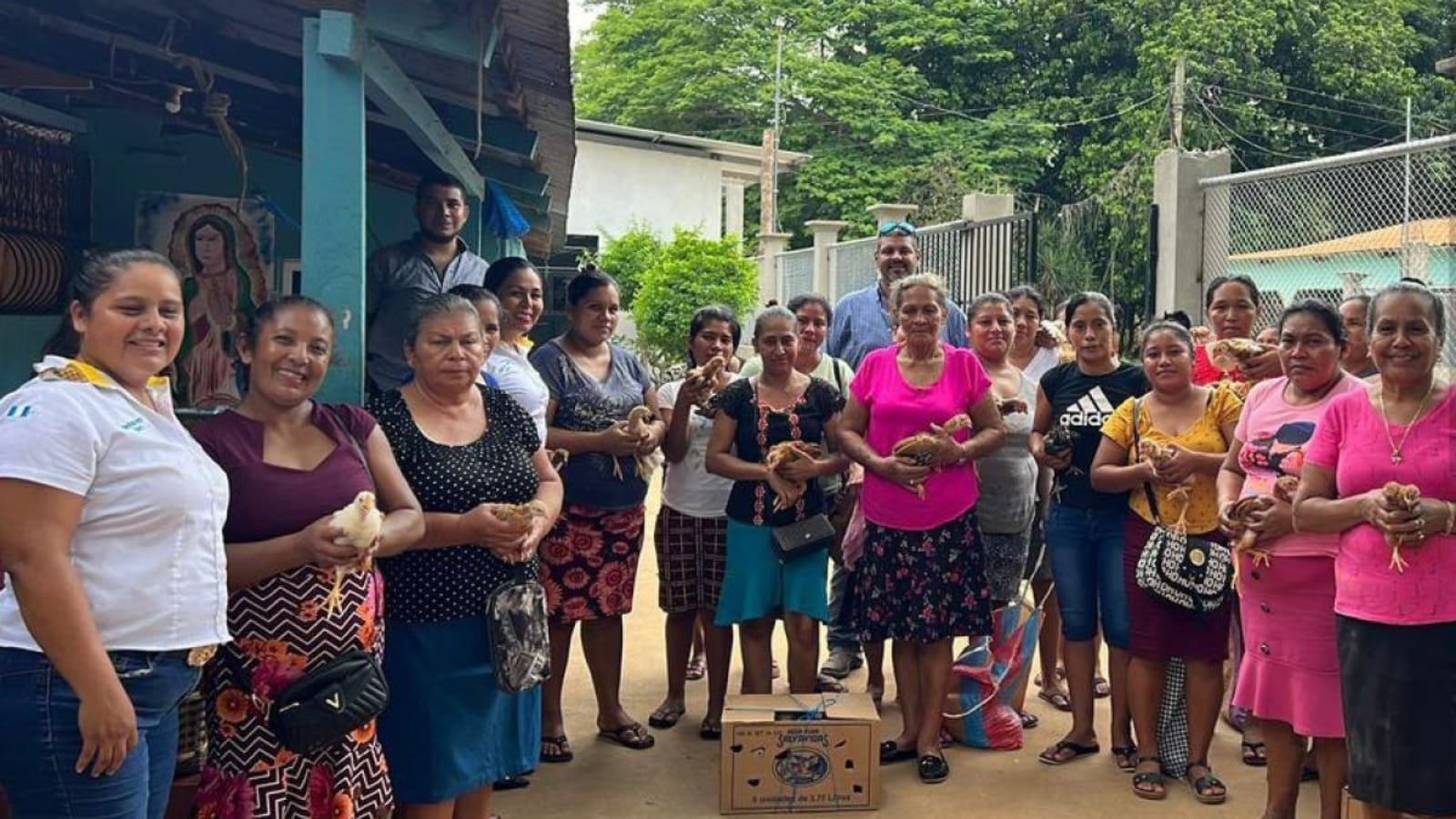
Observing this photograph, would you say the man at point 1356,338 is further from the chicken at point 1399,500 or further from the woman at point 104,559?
the woman at point 104,559

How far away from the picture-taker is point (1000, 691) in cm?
499

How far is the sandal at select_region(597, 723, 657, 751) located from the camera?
492 centimetres

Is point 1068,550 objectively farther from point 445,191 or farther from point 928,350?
point 445,191

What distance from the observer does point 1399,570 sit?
319 cm

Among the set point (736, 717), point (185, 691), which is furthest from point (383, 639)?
point (736, 717)

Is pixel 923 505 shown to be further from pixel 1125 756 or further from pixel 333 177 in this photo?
pixel 333 177

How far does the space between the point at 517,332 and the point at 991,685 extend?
2.47m

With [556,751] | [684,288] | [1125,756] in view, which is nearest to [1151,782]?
[1125,756]

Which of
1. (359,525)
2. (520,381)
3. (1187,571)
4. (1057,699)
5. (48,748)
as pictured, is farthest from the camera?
(1057,699)

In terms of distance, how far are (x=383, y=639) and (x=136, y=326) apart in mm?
1101

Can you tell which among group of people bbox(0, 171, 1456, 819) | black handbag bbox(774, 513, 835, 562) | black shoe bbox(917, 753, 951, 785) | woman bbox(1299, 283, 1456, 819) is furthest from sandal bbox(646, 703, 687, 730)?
woman bbox(1299, 283, 1456, 819)

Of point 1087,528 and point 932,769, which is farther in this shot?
point 1087,528

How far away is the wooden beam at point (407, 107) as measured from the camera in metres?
3.57

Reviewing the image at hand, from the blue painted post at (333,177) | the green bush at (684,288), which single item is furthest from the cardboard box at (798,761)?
the green bush at (684,288)
